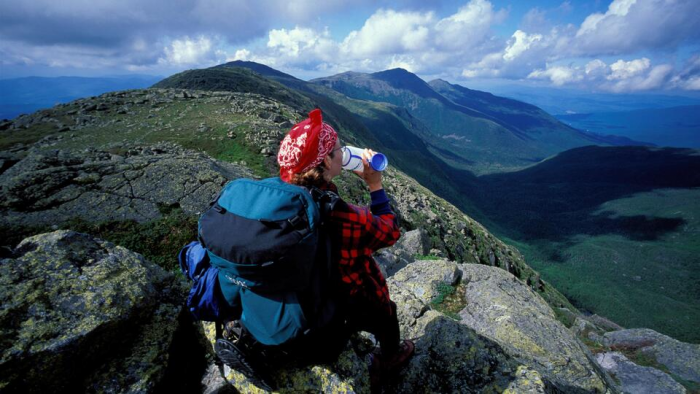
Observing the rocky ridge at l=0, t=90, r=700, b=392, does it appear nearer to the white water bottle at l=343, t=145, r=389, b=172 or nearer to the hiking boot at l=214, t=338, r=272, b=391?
the hiking boot at l=214, t=338, r=272, b=391

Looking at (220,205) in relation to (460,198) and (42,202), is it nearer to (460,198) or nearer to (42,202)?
(42,202)

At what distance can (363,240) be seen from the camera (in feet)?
12.7

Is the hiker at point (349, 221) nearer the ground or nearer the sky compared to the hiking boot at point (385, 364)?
nearer the sky

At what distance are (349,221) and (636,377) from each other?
22.4 metres

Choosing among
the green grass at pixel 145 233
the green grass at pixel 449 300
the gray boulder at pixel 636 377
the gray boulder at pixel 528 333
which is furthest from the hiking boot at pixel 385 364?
the gray boulder at pixel 636 377

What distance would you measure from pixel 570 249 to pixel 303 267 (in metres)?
217

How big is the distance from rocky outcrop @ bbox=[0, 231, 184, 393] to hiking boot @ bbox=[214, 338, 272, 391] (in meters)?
1.29

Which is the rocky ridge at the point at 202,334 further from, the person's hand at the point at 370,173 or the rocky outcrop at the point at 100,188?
the person's hand at the point at 370,173

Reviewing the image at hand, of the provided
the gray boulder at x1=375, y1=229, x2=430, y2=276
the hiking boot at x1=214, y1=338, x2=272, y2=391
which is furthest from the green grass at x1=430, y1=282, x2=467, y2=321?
the hiking boot at x1=214, y1=338, x2=272, y2=391

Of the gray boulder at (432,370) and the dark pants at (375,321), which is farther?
the dark pants at (375,321)

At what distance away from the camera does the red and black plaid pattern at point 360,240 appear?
3668mm

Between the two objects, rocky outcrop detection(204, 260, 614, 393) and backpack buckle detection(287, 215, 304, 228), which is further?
rocky outcrop detection(204, 260, 614, 393)

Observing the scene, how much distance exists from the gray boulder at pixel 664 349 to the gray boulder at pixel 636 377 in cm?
621

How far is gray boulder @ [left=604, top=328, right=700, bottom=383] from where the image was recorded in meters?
22.1
